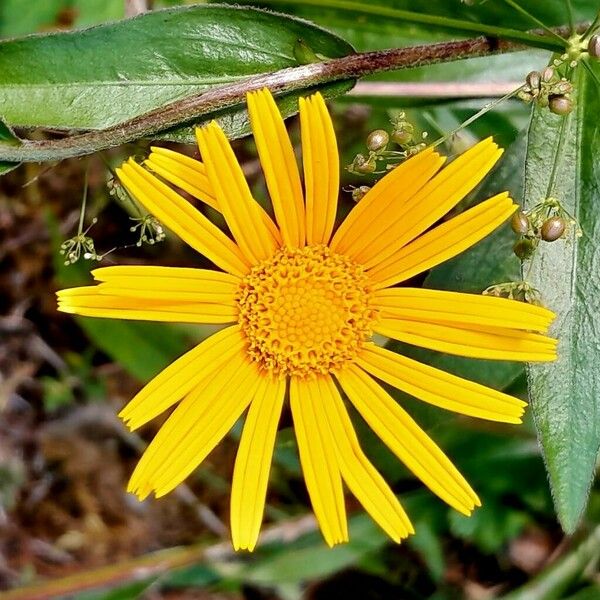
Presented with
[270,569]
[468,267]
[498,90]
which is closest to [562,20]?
[498,90]

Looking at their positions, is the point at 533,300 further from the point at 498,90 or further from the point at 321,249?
the point at 498,90

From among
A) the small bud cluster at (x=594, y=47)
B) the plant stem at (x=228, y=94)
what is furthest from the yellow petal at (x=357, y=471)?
the small bud cluster at (x=594, y=47)

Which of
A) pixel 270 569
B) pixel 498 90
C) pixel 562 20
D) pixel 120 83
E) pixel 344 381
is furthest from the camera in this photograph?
pixel 270 569

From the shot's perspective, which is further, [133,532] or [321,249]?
[133,532]

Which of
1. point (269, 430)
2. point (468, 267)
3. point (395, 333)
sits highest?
point (468, 267)

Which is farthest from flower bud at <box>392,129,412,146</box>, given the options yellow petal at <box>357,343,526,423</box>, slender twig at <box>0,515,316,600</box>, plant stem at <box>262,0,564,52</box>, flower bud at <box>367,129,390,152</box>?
slender twig at <box>0,515,316,600</box>
